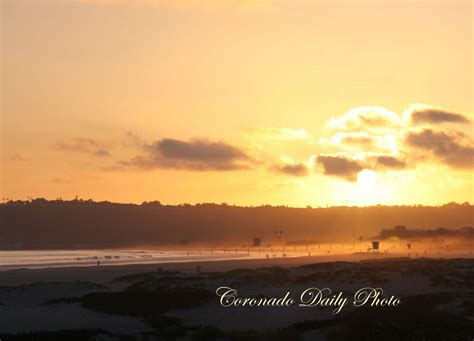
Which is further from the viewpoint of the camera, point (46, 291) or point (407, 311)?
point (46, 291)

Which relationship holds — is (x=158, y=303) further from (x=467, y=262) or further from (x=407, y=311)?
(x=467, y=262)

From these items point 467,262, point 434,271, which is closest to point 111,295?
point 434,271

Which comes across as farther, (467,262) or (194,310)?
(467,262)

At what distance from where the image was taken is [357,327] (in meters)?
38.8

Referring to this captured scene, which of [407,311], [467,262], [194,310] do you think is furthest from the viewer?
[467,262]

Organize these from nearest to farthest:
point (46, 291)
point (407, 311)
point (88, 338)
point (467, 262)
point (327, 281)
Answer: point (88, 338) < point (407, 311) < point (46, 291) < point (327, 281) < point (467, 262)

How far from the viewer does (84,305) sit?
51781mm

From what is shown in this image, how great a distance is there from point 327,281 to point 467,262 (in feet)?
96.8

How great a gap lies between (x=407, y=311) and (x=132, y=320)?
1682 centimetres

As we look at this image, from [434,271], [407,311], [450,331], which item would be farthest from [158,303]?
[434,271]

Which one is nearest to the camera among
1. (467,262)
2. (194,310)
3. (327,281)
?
(194,310)

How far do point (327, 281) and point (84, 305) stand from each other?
890 inches

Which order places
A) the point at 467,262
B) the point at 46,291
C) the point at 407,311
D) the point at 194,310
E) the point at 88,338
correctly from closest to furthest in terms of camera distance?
the point at 88,338
the point at 407,311
the point at 194,310
the point at 46,291
the point at 467,262

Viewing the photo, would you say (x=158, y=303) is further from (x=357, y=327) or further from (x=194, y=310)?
(x=357, y=327)
